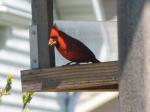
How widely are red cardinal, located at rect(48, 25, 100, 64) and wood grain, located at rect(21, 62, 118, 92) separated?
133 millimetres

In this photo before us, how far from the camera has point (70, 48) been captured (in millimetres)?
2307

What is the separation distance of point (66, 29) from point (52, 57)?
25 cm

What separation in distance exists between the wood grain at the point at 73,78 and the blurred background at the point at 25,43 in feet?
8.69

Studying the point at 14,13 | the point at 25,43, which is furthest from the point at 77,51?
the point at 25,43

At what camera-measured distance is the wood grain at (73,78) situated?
6.27ft

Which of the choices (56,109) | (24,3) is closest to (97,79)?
(24,3)

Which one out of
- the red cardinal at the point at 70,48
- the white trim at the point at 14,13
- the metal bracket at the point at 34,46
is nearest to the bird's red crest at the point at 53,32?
the red cardinal at the point at 70,48

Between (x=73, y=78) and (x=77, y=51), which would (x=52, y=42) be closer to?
(x=77, y=51)

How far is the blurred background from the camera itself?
499cm

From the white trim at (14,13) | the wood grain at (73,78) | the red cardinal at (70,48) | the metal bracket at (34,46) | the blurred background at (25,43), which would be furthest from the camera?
the blurred background at (25,43)

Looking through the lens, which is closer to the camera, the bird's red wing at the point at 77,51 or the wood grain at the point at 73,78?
the wood grain at the point at 73,78

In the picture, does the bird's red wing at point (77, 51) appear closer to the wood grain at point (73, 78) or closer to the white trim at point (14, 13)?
the wood grain at point (73, 78)

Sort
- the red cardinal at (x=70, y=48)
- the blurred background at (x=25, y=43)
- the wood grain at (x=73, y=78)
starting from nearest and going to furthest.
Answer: the wood grain at (x=73, y=78)
the red cardinal at (x=70, y=48)
the blurred background at (x=25, y=43)

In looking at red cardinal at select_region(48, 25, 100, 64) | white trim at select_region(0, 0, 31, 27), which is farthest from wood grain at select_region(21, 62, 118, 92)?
white trim at select_region(0, 0, 31, 27)
